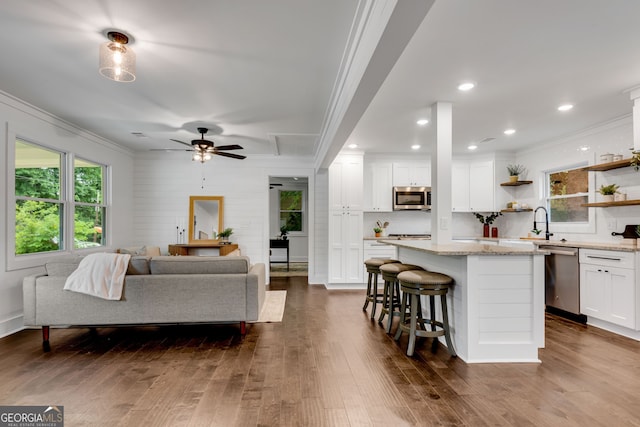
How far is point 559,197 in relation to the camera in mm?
5449

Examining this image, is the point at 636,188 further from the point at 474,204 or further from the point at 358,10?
the point at 358,10

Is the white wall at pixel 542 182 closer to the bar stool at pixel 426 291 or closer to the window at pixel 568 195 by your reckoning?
the window at pixel 568 195

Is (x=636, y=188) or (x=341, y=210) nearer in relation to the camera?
(x=636, y=188)

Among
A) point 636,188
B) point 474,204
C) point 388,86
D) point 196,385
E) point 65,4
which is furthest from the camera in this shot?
point 474,204

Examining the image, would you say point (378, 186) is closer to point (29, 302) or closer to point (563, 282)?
point (563, 282)

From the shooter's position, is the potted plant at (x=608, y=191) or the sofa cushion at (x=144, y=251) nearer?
the potted plant at (x=608, y=191)

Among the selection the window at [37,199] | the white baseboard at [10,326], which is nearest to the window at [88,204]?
the window at [37,199]

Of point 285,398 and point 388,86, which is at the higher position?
point 388,86

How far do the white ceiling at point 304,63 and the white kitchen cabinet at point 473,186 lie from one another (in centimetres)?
158

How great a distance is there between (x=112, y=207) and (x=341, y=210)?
408 centimetres

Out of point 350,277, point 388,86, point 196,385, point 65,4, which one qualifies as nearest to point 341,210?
point 350,277

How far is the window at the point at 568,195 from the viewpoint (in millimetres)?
5008

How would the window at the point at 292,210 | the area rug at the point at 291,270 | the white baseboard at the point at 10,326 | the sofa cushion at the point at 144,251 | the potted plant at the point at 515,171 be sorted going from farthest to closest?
the window at the point at 292,210 < the area rug at the point at 291,270 < the potted plant at the point at 515,171 < the sofa cushion at the point at 144,251 < the white baseboard at the point at 10,326

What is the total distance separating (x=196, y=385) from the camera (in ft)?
8.11
